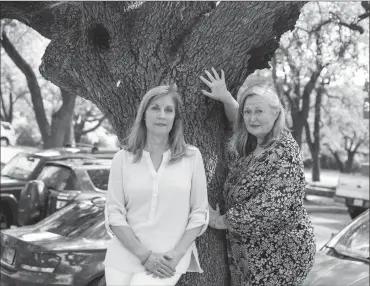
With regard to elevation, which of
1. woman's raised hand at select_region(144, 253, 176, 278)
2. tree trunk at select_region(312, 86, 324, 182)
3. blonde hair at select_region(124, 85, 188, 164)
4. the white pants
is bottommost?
tree trunk at select_region(312, 86, 324, 182)

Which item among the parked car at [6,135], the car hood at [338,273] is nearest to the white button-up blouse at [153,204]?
the car hood at [338,273]

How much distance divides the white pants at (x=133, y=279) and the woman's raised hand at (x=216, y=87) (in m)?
1.18

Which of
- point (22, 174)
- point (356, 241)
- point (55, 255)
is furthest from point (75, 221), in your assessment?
point (22, 174)

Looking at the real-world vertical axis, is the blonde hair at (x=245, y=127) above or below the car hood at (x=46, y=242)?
above

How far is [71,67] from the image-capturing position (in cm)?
384

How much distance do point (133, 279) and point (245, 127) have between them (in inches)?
46.6

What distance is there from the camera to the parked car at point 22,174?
9273 millimetres

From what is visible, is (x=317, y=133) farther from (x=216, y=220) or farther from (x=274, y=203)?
(x=274, y=203)

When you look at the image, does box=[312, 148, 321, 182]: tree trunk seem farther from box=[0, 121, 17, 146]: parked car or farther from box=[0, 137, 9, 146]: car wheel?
box=[0, 137, 9, 146]: car wheel

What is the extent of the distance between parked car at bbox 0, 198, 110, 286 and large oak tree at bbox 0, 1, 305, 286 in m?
1.95

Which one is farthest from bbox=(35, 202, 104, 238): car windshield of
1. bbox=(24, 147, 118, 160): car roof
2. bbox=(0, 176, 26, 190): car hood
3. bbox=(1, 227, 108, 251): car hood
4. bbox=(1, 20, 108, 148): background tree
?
bbox=(1, 20, 108, 148): background tree

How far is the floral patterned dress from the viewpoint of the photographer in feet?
9.93

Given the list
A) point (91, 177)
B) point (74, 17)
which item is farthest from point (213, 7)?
point (91, 177)

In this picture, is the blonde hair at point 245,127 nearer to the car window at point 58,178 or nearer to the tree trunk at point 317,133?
the car window at point 58,178
